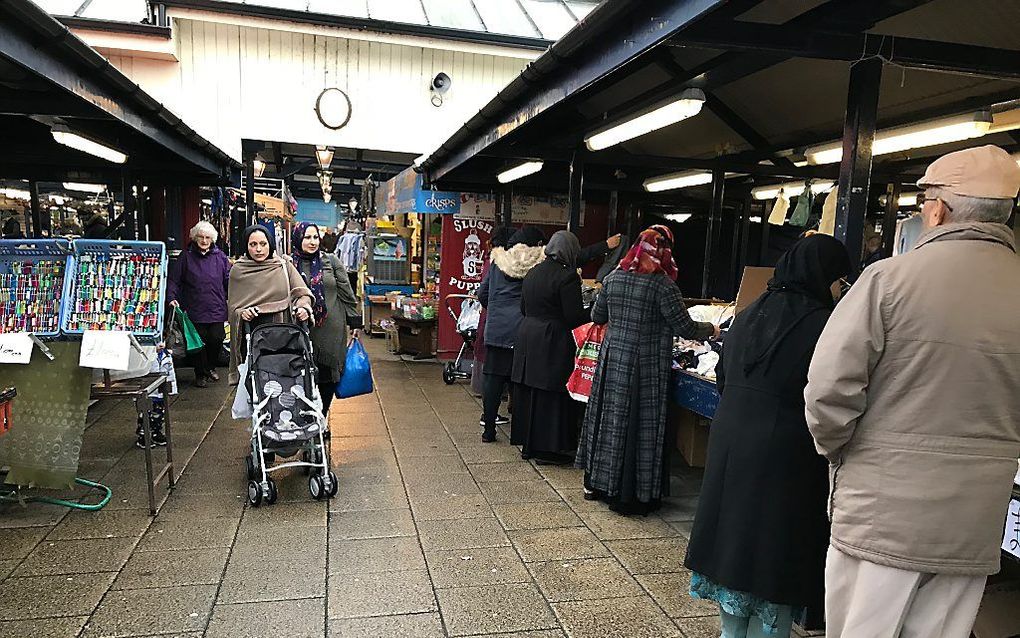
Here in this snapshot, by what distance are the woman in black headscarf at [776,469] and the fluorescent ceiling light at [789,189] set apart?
224 inches

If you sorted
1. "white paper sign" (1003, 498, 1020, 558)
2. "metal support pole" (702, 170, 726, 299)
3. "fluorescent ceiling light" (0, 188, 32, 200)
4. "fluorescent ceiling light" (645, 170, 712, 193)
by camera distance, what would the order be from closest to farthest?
"white paper sign" (1003, 498, 1020, 558) → "metal support pole" (702, 170, 726, 299) → "fluorescent ceiling light" (645, 170, 712, 193) → "fluorescent ceiling light" (0, 188, 32, 200)

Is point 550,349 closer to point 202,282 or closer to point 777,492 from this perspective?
point 777,492

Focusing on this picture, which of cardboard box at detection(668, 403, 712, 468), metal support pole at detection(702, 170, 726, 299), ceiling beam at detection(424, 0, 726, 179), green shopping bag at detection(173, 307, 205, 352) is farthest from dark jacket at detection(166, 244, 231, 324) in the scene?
metal support pole at detection(702, 170, 726, 299)

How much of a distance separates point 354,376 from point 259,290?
1038mm

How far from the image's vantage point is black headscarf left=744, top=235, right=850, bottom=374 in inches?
102

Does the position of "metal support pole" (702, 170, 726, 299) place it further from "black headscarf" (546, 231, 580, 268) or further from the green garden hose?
the green garden hose

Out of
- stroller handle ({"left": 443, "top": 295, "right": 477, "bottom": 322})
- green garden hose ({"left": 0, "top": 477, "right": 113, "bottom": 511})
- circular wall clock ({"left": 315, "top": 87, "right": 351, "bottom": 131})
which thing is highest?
circular wall clock ({"left": 315, "top": 87, "right": 351, "bottom": 131})

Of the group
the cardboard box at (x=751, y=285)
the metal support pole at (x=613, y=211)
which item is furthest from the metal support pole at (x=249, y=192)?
the cardboard box at (x=751, y=285)

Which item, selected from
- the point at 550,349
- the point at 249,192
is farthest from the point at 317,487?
the point at 249,192

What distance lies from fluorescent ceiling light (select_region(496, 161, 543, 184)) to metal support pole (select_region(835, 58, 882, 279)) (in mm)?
4512

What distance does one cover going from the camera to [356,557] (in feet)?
12.4

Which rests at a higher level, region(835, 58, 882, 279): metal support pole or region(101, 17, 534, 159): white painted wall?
region(101, 17, 534, 159): white painted wall

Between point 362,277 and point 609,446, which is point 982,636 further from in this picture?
point 362,277

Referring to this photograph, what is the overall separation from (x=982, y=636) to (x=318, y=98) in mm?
11472
